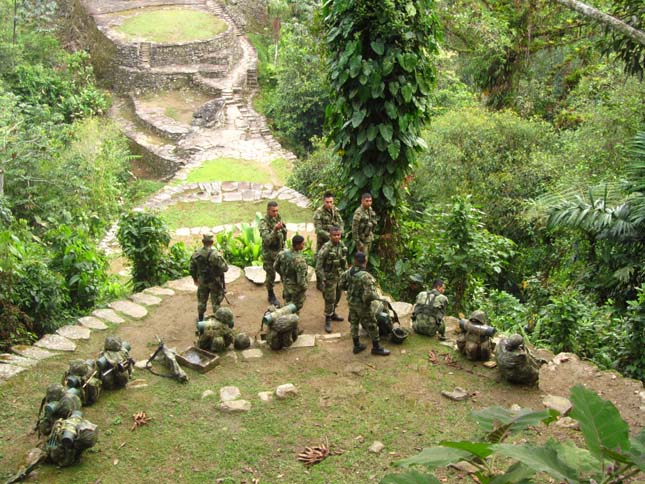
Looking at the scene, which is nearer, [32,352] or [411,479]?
Answer: [411,479]

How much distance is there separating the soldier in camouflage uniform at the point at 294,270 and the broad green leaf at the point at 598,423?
621cm

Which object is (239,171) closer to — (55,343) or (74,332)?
(74,332)

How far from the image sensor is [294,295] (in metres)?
8.20

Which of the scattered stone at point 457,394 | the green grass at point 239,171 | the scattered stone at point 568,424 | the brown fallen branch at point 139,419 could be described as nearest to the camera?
the scattered stone at point 568,424

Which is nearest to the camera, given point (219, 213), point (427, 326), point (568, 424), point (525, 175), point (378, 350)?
point (568, 424)

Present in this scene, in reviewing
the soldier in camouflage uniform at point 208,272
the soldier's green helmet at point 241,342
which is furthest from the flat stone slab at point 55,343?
the soldier's green helmet at point 241,342

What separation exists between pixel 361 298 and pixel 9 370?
391cm

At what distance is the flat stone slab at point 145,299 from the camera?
30.5 feet

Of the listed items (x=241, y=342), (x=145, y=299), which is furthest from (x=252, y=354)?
(x=145, y=299)

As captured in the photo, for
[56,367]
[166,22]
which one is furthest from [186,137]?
[56,367]

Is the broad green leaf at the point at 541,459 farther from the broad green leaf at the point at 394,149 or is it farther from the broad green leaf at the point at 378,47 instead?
the broad green leaf at the point at 378,47

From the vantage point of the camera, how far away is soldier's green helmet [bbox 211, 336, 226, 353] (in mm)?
7465

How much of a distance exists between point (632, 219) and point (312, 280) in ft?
15.1

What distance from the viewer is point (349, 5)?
29.2ft
